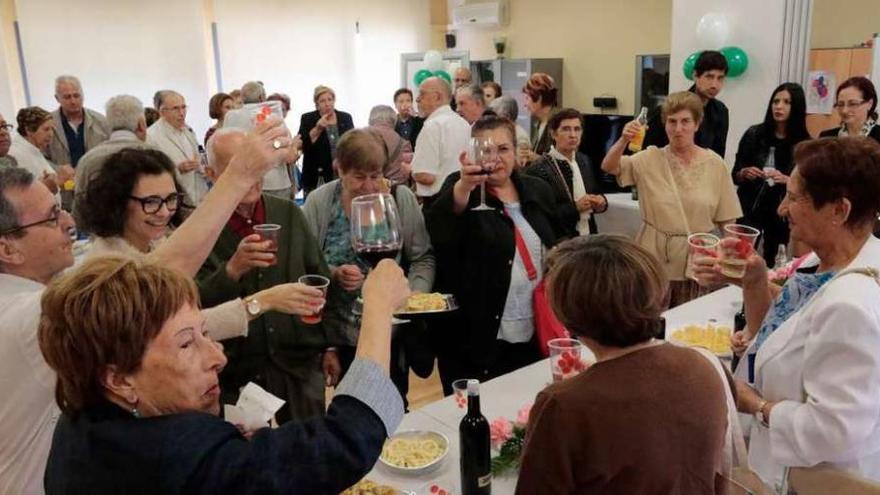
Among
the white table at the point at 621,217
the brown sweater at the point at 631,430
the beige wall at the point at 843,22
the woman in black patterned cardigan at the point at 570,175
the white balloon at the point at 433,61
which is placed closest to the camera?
the brown sweater at the point at 631,430

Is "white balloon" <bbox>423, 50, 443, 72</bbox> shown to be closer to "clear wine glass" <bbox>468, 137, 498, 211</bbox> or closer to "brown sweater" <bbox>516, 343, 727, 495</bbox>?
"clear wine glass" <bbox>468, 137, 498, 211</bbox>

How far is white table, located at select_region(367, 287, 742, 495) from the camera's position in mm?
1688

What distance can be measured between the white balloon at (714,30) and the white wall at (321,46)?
553 centimetres

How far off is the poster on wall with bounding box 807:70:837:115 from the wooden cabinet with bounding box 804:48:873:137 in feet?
0.14

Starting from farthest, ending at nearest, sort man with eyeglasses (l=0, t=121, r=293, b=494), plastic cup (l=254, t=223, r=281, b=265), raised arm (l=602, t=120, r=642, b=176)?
raised arm (l=602, t=120, r=642, b=176) < plastic cup (l=254, t=223, r=281, b=265) < man with eyeglasses (l=0, t=121, r=293, b=494)

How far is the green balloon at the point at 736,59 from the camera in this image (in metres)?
5.46

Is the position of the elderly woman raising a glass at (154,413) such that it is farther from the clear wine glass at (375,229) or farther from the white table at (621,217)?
the white table at (621,217)

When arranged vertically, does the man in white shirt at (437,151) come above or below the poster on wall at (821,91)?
below

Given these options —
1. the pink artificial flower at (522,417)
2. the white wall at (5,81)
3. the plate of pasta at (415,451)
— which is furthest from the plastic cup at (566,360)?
the white wall at (5,81)

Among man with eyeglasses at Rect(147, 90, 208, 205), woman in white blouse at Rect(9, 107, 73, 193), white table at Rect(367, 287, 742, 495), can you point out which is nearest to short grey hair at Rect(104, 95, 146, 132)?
man with eyeglasses at Rect(147, 90, 208, 205)

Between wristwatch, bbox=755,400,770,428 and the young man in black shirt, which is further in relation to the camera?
the young man in black shirt

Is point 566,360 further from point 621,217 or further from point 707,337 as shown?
point 621,217

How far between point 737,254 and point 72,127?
18.8 feet

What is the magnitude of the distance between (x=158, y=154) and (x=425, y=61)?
7.60m
